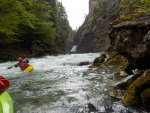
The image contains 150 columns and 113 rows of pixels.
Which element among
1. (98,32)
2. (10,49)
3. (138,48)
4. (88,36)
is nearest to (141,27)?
(138,48)

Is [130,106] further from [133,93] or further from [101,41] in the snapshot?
[101,41]

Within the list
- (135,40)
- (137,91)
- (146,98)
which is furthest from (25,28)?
(146,98)

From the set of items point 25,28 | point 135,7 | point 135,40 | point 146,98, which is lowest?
point 146,98

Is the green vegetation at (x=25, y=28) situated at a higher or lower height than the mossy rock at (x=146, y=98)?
higher

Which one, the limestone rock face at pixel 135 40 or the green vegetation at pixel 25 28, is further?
the green vegetation at pixel 25 28

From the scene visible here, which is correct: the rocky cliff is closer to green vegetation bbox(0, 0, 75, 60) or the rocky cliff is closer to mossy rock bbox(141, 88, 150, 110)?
green vegetation bbox(0, 0, 75, 60)

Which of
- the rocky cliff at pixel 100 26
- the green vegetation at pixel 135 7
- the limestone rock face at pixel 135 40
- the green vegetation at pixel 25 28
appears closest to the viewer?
the limestone rock face at pixel 135 40

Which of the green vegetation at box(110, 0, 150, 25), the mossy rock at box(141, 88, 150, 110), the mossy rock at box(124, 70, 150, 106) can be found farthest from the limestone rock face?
the mossy rock at box(141, 88, 150, 110)

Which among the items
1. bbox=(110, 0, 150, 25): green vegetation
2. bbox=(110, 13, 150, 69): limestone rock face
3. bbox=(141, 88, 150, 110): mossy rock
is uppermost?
bbox=(110, 0, 150, 25): green vegetation

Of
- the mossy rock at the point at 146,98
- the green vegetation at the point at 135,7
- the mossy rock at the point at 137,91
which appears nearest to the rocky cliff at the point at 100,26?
the green vegetation at the point at 135,7

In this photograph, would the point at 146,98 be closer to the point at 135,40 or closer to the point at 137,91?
the point at 137,91

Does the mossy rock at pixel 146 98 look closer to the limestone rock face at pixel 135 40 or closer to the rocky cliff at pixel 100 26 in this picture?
the limestone rock face at pixel 135 40

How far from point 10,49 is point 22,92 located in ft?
49.3

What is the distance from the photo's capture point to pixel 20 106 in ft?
15.8
